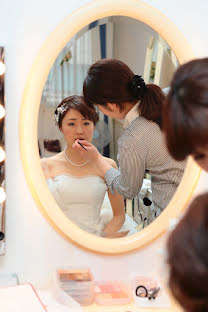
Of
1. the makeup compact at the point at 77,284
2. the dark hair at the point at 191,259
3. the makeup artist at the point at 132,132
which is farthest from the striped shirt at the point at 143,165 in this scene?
Answer: the dark hair at the point at 191,259

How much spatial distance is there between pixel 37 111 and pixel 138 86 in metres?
0.29

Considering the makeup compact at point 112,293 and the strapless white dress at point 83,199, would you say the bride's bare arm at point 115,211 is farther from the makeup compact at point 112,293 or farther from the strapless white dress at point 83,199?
the makeup compact at point 112,293

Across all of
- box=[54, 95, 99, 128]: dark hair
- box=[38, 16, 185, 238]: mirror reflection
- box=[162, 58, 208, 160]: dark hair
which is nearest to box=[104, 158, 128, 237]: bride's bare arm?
box=[38, 16, 185, 238]: mirror reflection

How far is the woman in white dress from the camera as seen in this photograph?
3.80 ft

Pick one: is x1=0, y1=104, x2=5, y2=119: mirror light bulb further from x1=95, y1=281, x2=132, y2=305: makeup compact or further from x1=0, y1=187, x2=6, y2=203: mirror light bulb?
x1=95, y1=281, x2=132, y2=305: makeup compact

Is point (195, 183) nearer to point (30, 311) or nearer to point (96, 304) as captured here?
point (96, 304)

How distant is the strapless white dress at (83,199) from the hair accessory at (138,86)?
0.26 meters

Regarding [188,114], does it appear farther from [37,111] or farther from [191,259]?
[37,111]

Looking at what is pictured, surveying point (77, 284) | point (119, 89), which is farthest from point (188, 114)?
point (77, 284)

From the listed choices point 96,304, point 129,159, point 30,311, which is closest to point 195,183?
point 129,159

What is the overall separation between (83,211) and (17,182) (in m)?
0.20

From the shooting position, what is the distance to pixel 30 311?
1019mm

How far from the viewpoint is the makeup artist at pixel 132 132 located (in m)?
1.17

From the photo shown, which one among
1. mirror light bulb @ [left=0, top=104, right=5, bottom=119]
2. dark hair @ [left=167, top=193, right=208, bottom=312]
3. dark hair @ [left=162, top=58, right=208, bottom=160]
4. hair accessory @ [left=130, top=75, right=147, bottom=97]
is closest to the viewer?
dark hair @ [left=167, top=193, right=208, bottom=312]
